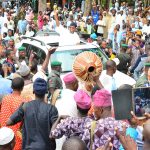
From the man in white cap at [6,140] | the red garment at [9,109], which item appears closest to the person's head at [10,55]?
the red garment at [9,109]

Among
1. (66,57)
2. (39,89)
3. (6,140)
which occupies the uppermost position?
(39,89)

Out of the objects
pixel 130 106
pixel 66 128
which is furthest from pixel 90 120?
pixel 130 106

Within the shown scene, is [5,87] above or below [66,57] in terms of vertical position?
above

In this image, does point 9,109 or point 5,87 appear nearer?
point 9,109

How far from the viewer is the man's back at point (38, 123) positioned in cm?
514

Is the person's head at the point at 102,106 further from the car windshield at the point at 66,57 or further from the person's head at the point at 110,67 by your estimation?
the car windshield at the point at 66,57

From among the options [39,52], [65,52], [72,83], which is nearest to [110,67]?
[72,83]

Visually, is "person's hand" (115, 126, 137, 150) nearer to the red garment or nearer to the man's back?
the man's back

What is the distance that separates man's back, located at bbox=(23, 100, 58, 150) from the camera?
514cm

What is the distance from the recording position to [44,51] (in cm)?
1073

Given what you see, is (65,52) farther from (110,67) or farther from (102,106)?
(102,106)

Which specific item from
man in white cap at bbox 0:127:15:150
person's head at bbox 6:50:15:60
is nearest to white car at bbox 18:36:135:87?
person's head at bbox 6:50:15:60

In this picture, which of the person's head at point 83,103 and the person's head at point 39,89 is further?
the person's head at point 39,89

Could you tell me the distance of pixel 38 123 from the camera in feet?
16.9
